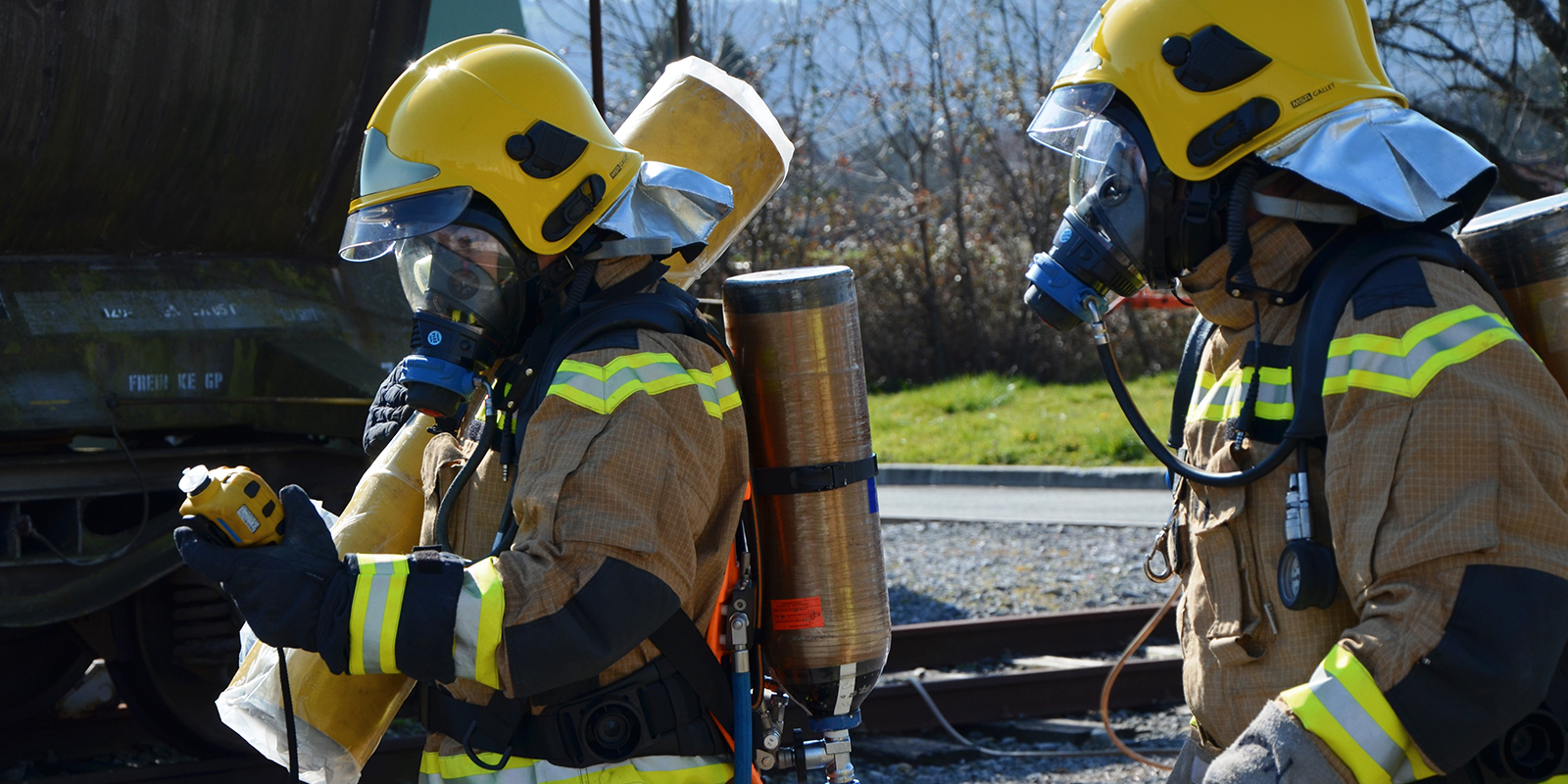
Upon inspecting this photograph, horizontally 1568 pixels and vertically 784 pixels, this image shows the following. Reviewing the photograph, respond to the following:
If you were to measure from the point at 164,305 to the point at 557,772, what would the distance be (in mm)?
3306

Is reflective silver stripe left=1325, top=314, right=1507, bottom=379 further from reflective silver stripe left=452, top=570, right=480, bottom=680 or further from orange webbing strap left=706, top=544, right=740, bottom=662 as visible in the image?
reflective silver stripe left=452, top=570, right=480, bottom=680

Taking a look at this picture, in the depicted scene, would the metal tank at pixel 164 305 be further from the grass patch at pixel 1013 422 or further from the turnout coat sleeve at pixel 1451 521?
the grass patch at pixel 1013 422

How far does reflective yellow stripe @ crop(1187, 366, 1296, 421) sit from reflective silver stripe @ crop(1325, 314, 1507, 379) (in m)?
0.17

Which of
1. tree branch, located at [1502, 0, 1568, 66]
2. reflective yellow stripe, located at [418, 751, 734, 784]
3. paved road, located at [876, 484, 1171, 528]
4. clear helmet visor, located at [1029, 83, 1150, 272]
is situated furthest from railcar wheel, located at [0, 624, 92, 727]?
tree branch, located at [1502, 0, 1568, 66]

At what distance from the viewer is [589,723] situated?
2143 millimetres

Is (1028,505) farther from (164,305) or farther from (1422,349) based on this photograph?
(1422,349)

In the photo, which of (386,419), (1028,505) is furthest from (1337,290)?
(1028,505)

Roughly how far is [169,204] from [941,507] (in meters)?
6.25

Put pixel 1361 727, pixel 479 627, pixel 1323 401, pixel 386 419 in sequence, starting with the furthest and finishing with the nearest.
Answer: pixel 386 419
pixel 479 627
pixel 1323 401
pixel 1361 727

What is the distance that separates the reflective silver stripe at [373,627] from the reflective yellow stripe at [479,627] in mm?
104

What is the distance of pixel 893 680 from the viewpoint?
5.59 meters

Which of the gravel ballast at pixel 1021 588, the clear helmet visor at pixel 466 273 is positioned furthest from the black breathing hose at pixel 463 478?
the gravel ballast at pixel 1021 588

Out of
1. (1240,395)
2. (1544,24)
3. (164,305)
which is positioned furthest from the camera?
(1544,24)

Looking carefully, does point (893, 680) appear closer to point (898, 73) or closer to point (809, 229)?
point (809, 229)
